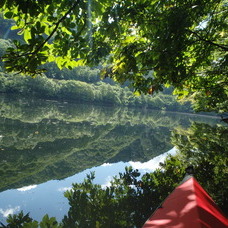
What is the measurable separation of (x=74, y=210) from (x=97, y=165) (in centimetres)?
506

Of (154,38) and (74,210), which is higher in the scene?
(154,38)

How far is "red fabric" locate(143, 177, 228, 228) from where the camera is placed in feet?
10.1

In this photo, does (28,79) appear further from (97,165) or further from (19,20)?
(19,20)

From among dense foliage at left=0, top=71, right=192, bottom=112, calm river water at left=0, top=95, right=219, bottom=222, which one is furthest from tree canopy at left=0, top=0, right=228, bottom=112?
dense foliage at left=0, top=71, right=192, bottom=112

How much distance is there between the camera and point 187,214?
3283 millimetres

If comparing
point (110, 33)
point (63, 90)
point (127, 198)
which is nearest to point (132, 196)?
point (127, 198)

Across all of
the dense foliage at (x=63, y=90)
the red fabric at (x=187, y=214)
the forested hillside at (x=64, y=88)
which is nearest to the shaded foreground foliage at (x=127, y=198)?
the red fabric at (x=187, y=214)

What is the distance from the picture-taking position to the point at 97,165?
10438 millimetres

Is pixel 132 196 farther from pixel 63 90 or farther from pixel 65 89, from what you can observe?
pixel 65 89

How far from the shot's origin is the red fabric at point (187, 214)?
122 inches

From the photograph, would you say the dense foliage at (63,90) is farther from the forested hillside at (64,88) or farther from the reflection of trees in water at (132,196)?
the reflection of trees in water at (132,196)

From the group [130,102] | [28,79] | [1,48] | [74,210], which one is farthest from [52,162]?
[130,102]

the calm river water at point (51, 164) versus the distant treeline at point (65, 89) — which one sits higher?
the distant treeline at point (65, 89)

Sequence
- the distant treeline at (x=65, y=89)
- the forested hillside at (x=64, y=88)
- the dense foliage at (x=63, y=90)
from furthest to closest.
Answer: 1. the forested hillside at (x=64, y=88)
2. the distant treeline at (x=65, y=89)
3. the dense foliage at (x=63, y=90)
